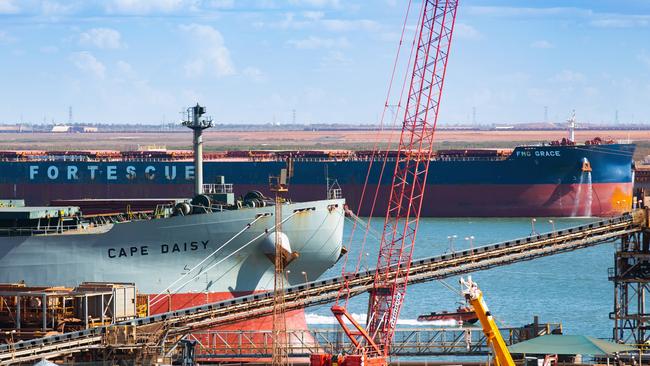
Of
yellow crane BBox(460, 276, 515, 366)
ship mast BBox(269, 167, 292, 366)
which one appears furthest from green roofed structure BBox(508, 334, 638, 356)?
yellow crane BBox(460, 276, 515, 366)

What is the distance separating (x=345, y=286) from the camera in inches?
1511

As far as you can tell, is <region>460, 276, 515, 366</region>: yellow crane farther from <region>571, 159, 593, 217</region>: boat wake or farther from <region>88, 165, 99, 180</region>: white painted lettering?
<region>88, 165, 99, 180</region>: white painted lettering

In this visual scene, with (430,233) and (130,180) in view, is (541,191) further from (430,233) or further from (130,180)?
(130,180)

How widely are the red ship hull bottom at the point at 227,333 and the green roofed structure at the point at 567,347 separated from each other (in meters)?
6.69

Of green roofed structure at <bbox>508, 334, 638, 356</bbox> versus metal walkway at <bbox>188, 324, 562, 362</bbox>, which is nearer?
green roofed structure at <bbox>508, 334, 638, 356</bbox>

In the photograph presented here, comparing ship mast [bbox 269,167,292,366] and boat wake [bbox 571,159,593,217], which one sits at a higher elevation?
boat wake [bbox 571,159,593,217]

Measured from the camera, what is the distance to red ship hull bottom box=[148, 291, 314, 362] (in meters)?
37.5

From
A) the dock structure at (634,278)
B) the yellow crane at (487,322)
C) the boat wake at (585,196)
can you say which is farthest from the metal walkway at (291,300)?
the boat wake at (585,196)

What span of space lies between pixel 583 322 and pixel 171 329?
20.1 metres

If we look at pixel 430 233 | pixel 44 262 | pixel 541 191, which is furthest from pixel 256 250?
pixel 541 191

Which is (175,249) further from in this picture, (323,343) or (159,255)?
(323,343)

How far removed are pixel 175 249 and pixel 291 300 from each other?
14.1ft

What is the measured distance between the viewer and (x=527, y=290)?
60094mm

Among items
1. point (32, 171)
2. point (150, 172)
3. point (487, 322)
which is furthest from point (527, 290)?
point (32, 171)
